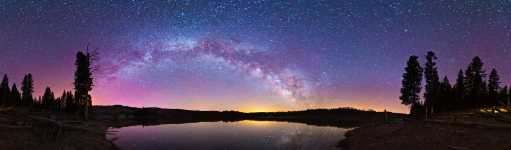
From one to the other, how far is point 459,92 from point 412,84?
2126cm

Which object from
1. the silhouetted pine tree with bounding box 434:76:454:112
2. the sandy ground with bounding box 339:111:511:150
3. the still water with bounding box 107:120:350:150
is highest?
the silhouetted pine tree with bounding box 434:76:454:112

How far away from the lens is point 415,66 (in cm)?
9206

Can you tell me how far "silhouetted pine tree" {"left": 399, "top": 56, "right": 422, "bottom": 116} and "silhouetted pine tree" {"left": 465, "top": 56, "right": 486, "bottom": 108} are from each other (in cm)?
1706

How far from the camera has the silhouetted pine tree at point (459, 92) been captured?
97925 mm

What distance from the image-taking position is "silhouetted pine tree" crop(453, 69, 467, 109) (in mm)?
97925

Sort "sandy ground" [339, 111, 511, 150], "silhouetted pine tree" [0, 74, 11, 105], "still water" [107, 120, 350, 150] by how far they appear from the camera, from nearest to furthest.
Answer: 1. "sandy ground" [339, 111, 511, 150]
2. "still water" [107, 120, 350, 150]
3. "silhouetted pine tree" [0, 74, 11, 105]

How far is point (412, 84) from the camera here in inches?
3580

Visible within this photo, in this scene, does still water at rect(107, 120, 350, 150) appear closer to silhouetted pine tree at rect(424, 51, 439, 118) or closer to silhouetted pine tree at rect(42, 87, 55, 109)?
silhouetted pine tree at rect(424, 51, 439, 118)

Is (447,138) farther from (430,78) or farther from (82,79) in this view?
(82,79)

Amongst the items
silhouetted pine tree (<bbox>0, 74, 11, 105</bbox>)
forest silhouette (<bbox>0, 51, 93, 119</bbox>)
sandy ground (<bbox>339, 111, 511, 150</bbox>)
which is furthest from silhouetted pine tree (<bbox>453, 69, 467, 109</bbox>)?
silhouetted pine tree (<bbox>0, 74, 11, 105</bbox>)

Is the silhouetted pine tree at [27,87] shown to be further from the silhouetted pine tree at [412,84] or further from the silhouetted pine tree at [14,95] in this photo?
the silhouetted pine tree at [412,84]

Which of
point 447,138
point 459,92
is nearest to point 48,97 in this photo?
point 459,92

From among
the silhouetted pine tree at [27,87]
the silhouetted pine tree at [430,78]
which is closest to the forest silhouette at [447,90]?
the silhouetted pine tree at [430,78]

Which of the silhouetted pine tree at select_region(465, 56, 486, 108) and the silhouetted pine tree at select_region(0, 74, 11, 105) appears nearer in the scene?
the silhouetted pine tree at select_region(465, 56, 486, 108)
